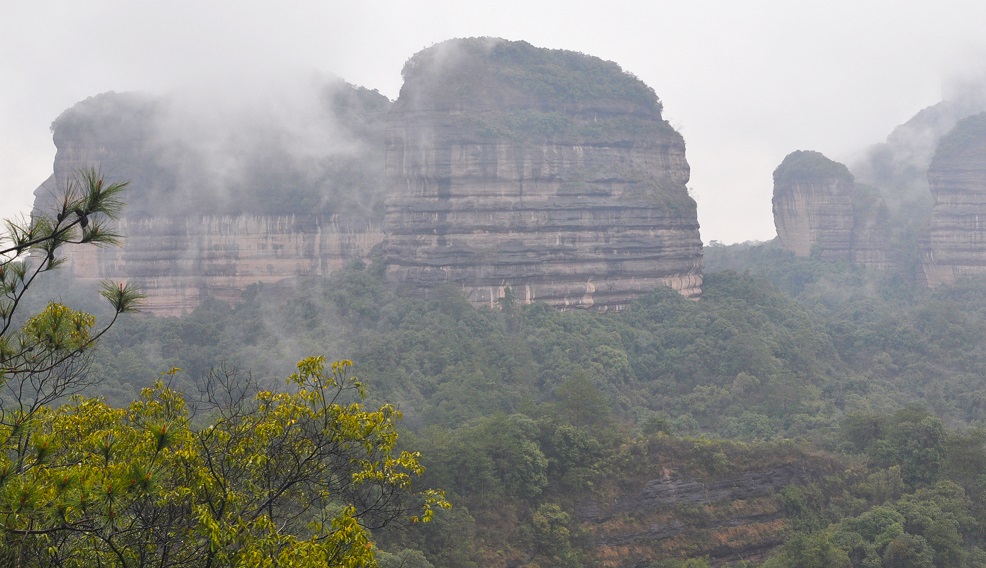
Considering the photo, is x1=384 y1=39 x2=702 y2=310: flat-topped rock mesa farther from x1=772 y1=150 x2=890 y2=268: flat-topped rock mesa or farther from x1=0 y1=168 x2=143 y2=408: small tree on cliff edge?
x1=0 y1=168 x2=143 y2=408: small tree on cliff edge

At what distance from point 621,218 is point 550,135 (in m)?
6.42

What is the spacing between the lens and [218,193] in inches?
2997

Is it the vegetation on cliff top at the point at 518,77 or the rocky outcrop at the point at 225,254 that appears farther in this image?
the rocky outcrop at the point at 225,254

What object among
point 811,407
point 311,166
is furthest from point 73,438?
point 311,166

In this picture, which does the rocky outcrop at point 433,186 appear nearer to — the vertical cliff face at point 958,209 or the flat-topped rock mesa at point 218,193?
the flat-topped rock mesa at point 218,193

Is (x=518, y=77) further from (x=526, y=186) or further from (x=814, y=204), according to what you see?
(x=814, y=204)

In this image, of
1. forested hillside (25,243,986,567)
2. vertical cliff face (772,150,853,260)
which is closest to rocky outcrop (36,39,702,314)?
forested hillside (25,243,986,567)

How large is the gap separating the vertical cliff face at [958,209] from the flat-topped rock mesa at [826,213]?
10841 mm

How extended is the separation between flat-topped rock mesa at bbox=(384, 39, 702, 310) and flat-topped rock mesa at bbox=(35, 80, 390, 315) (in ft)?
28.5

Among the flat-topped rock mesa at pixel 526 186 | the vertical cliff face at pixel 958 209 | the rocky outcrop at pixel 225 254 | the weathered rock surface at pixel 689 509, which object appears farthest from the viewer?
the vertical cliff face at pixel 958 209

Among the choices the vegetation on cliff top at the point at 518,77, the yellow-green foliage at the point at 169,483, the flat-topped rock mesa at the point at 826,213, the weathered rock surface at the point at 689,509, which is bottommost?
the weathered rock surface at the point at 689,509

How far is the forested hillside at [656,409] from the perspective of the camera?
1419 inches

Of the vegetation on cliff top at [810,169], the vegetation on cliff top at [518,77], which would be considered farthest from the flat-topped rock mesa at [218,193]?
the vegetation on cliff top at [810,169]

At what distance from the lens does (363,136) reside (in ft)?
273
